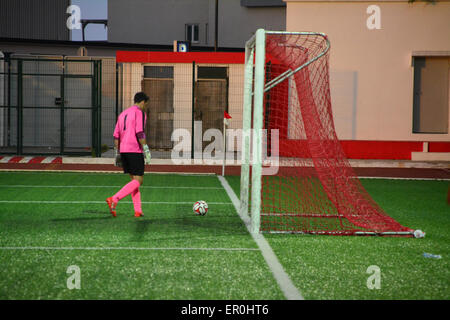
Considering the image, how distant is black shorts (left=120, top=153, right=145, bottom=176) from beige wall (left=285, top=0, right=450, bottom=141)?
12715 millimetres

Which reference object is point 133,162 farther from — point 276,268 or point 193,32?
point 193,32

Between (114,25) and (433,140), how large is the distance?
21879mm

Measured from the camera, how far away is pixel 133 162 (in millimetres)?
8602

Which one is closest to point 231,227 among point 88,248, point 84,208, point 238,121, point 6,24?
point 88,248

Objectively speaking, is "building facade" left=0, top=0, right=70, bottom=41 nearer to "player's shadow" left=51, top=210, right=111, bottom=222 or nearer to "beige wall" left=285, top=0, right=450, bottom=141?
"beige wall" left=285, top=0, right=450, bottom=141

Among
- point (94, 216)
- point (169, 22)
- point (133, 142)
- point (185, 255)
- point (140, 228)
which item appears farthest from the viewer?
point (169, 22)

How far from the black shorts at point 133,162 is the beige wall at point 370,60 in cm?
1272

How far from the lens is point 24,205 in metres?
9.86

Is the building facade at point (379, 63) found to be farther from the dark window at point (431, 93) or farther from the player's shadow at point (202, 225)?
the player's shadow at point (202, 225)

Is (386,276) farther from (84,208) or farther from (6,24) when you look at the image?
(6,24)

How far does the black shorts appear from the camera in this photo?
859 cm

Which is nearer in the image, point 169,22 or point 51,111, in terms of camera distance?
point 51,111

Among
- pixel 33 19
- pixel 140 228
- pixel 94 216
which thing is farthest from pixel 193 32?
pixel 140 228

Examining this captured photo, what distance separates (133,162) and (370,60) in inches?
544
